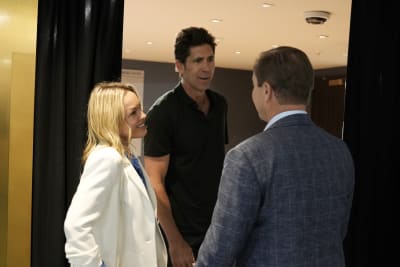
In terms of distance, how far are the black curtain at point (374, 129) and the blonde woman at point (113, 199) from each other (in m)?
0.83

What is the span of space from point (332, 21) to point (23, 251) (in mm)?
4278

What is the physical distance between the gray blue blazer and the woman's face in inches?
22.4

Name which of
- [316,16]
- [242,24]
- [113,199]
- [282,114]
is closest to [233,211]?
[282,114]

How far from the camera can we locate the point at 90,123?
1.72m

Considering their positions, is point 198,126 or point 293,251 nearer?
point 293,251

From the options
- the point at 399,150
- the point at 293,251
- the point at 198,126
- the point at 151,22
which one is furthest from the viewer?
the point at 151,22

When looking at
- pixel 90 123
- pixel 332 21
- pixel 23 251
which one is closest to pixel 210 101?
pixel 90 123

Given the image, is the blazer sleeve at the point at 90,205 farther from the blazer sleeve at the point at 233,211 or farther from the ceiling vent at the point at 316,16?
the ceiling vent at the point at 316,16

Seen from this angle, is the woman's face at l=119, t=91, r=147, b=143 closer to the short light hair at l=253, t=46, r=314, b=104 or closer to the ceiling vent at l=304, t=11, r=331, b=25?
the short light hair at l=253, t=46, r=314, b=104

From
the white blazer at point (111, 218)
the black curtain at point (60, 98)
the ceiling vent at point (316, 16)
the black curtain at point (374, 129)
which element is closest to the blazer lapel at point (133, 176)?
the white blazer at point (111, 218)

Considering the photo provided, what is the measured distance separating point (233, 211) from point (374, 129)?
0.96 metres

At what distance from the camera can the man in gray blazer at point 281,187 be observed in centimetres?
124

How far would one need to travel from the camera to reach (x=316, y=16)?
16.1 ft

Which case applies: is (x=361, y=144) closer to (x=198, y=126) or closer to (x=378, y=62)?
(x=378, y=62)
